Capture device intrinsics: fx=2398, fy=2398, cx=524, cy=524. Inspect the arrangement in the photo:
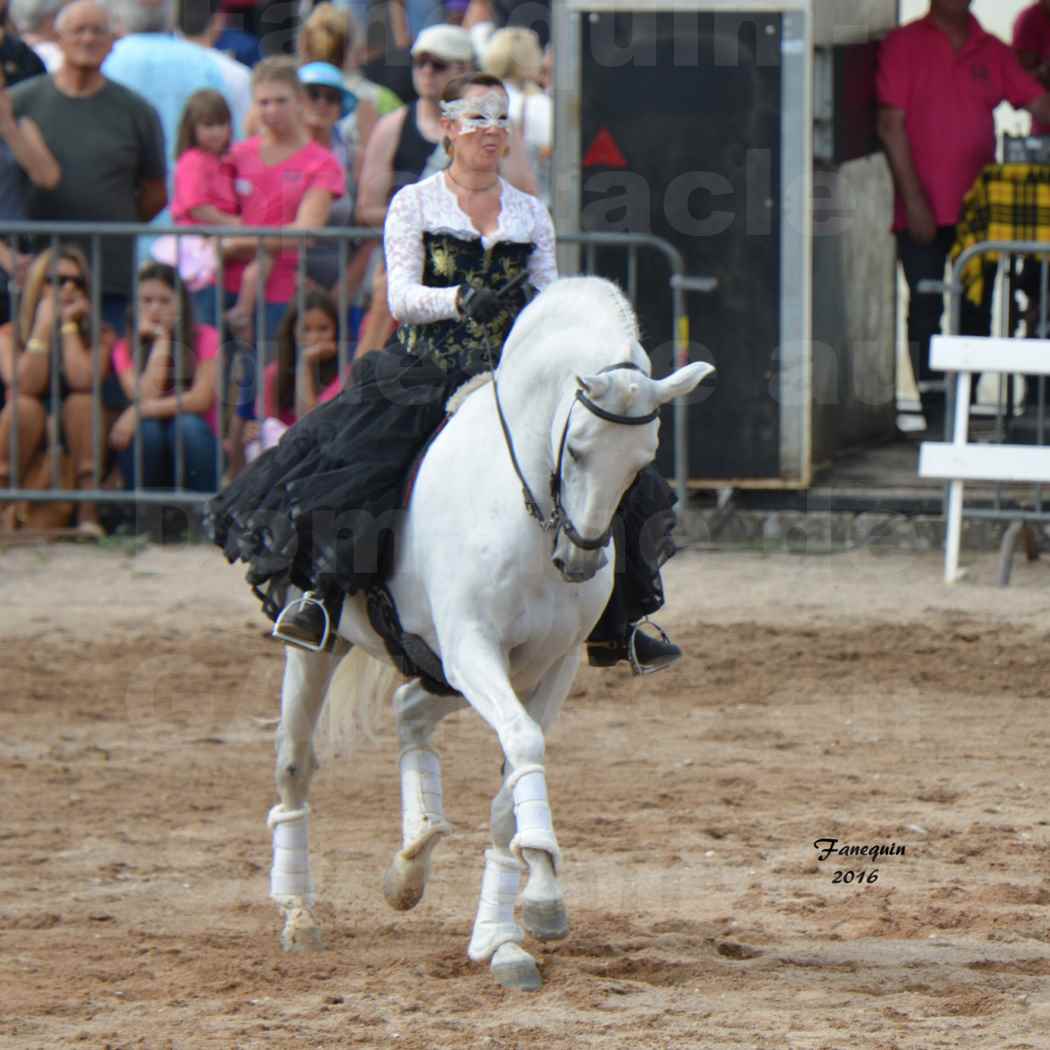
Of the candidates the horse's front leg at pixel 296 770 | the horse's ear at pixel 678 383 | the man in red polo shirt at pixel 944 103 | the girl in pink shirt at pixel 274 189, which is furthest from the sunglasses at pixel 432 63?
the horse's ear at pixel 678 383

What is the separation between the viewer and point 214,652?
10.6m

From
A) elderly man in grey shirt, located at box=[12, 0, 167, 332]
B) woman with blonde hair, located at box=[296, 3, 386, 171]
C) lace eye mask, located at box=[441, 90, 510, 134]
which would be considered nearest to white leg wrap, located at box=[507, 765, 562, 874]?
lace eye mask, located at box=[441, 90, 510, 134]

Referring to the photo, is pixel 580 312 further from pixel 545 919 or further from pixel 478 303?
pixel 545 919

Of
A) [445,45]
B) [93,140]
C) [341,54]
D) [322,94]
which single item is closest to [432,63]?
[445,45]

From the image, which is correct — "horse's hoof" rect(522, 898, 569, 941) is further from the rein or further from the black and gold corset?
the black and gold corset

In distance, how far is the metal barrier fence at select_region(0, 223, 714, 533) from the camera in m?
12.1

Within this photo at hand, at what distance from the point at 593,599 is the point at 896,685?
13.0 ft

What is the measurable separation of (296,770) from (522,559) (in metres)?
1.28

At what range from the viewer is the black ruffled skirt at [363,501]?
632cm

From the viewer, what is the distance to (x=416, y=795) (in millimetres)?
6488

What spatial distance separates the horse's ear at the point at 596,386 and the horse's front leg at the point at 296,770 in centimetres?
160

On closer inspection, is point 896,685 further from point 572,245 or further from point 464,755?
point 572,245

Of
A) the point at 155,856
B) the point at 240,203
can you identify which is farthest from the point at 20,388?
the point at 155,856

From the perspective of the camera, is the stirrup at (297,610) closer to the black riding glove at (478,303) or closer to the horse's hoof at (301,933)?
the horse's hoof at (301,933)
